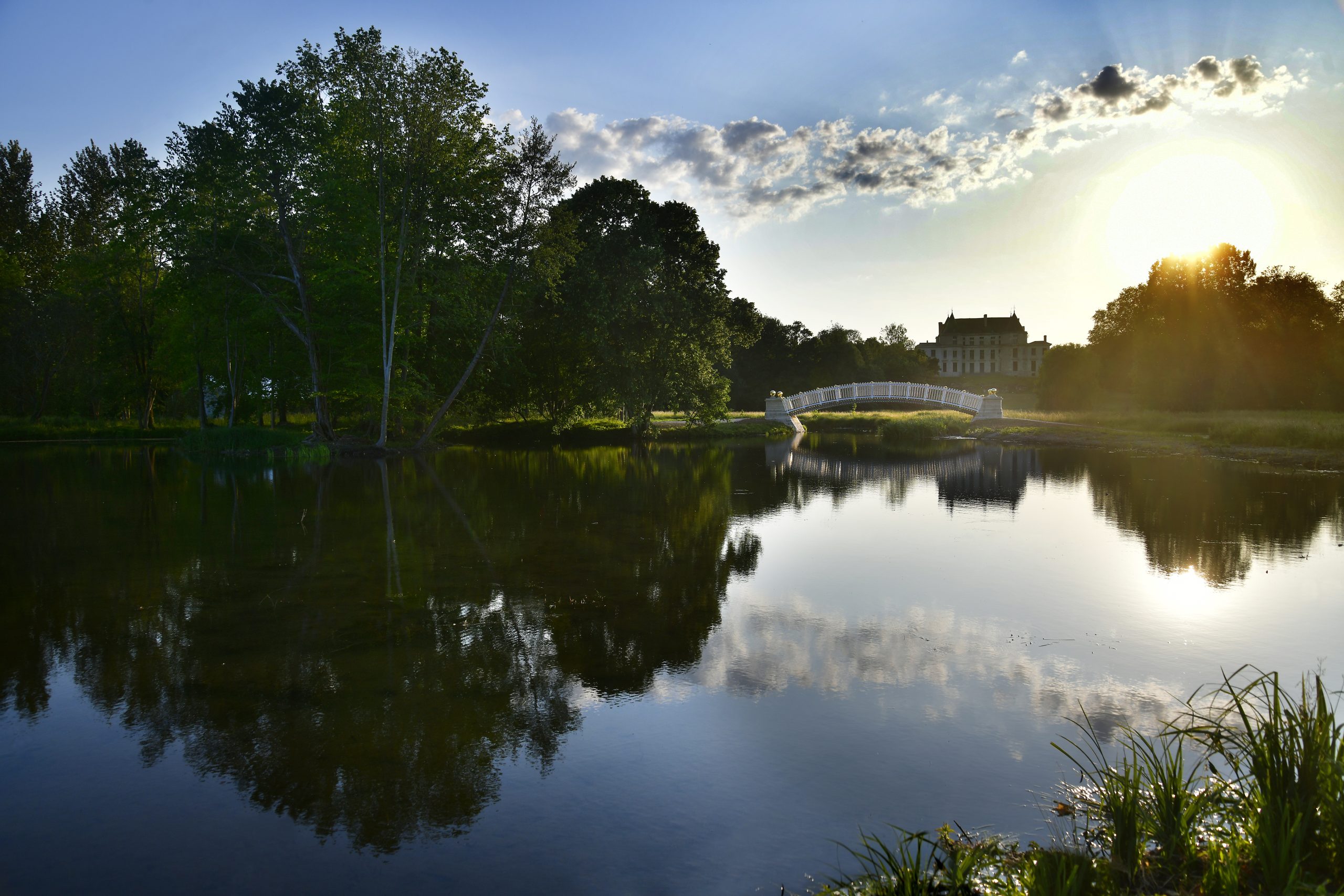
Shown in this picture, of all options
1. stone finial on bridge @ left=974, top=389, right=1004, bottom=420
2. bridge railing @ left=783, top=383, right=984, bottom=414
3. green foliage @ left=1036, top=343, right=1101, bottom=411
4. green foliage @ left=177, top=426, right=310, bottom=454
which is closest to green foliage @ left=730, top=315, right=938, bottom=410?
green foliage @ left=1036, top=343, right=1101, bottom=411

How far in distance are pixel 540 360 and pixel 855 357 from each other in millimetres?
48895

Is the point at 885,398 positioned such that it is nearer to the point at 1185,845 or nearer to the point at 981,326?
the point at 1185,845

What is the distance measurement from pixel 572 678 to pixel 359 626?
2.35 meters

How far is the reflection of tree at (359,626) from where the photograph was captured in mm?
4414

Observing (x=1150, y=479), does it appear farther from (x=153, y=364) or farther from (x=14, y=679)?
(x=153, y=364)

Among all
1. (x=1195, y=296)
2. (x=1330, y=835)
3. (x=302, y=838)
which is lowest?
(x=302, y=838)

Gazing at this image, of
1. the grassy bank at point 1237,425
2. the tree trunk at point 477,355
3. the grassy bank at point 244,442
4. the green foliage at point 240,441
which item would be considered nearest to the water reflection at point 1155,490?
the grassy bank at point 1237,425

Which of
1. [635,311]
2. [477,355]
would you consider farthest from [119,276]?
[635,311]

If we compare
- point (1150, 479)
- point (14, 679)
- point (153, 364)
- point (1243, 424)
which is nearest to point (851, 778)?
point (14, 679)

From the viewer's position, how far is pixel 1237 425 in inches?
1209

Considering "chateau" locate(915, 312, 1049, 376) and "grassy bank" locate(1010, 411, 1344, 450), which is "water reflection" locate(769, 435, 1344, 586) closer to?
"grassy bank" locate(1010, 411, 1344, 450)

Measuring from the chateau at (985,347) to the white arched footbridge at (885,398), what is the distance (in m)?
96.5

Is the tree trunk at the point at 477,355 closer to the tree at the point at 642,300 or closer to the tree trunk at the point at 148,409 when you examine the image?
the tree at the point at 642,300

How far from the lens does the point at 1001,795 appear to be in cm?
398
